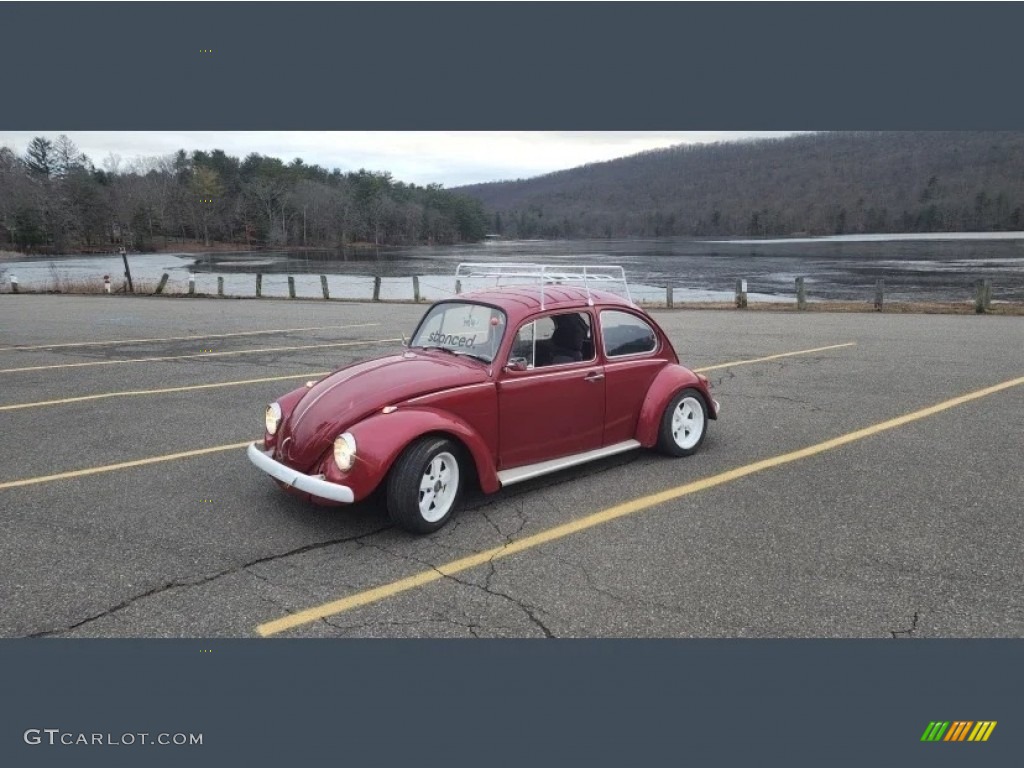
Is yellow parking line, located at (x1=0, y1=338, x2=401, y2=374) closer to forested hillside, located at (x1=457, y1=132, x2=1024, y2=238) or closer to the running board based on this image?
the running board

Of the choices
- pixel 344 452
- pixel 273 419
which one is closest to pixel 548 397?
pixel 344 452

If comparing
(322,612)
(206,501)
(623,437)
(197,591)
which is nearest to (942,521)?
(623,437)

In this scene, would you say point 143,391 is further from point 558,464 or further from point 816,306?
point 816,306

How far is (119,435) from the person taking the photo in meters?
6.70

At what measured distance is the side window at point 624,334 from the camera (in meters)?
5.81

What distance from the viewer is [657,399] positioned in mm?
5941

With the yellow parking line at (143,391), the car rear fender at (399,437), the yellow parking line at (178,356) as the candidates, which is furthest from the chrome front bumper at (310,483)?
the yellow parking line at (178,356)

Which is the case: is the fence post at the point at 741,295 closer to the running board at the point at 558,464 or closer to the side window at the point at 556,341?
the running board at the point at 558,464

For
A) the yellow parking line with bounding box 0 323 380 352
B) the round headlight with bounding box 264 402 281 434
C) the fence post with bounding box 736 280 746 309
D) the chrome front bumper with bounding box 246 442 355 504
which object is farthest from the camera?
the fence post with bounding box 736 280 746 309

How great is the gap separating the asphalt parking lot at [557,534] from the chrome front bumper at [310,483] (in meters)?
0.36

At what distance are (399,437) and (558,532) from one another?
1249 mm

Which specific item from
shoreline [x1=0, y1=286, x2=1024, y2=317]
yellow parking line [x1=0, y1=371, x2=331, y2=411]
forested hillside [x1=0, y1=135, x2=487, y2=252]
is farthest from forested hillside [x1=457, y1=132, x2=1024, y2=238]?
yellow parking line [x1=0, y1=371, x2=331, y2=411]

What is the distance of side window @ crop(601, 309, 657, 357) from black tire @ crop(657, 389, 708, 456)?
0.55m

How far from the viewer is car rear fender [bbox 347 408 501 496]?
4.25 metres
